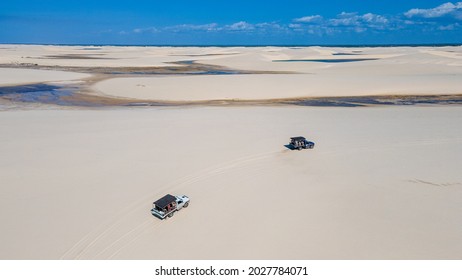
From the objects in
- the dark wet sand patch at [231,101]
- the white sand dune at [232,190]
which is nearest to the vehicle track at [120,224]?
the white sand dune at [232,190]

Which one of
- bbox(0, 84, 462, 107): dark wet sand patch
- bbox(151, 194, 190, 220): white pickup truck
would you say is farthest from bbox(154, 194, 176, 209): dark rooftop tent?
bbox(0, 84, 462, 107): dark wet sand patch

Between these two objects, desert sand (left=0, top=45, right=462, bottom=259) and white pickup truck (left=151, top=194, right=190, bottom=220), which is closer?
desert sand (left=0, top=45, right=462, bottom=259)

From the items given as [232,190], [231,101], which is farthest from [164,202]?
[231,101]

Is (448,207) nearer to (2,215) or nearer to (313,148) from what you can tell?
(313,148)

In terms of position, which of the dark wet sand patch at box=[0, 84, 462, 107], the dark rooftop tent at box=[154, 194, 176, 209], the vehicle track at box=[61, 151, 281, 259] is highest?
the dark wet sand patch at box=[0, 84, 462, 107]

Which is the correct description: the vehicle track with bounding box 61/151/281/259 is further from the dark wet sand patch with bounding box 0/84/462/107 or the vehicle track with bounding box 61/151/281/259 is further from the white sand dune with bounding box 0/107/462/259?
the dark wet sand patch with bounding box 0/84/462/107
